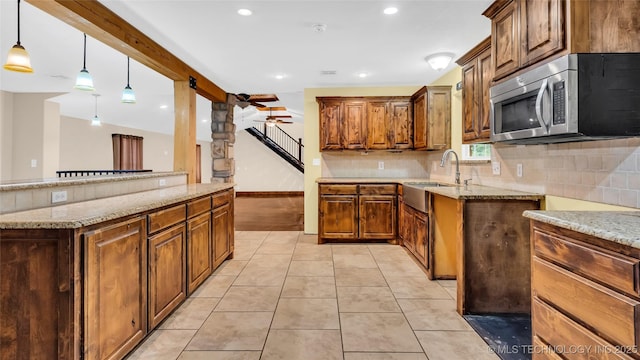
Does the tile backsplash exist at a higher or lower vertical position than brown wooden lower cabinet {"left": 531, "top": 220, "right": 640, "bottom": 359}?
higher

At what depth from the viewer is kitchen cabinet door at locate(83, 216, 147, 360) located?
156cm

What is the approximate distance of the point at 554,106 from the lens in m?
1.73

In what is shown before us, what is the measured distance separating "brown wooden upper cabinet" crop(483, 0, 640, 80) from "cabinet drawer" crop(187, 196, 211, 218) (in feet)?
8.83

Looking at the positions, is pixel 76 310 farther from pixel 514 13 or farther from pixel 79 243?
pixel 514 13

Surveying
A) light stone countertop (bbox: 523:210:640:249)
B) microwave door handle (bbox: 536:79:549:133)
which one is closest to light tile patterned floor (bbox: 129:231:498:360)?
light stone countertop (bbox: 523:210:640:249)

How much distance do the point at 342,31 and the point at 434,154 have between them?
2.53m

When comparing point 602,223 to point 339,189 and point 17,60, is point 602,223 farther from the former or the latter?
point 17,60

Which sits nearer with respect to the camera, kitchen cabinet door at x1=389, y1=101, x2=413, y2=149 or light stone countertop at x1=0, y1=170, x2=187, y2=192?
light stone countertop at x1=0, y1=170, x2=187, y2=192

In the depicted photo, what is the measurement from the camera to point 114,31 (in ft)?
8.89

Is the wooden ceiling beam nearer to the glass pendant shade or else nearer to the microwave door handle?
the glass pendant shade

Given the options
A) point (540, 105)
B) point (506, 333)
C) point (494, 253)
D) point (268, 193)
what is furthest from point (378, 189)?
point (268, 193)

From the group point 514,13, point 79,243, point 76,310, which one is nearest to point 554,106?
point 514,13

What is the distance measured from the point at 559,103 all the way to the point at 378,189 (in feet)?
9.74

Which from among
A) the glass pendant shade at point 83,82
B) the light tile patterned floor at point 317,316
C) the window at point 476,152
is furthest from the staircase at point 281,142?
the glass pendant shade at point 83,82
